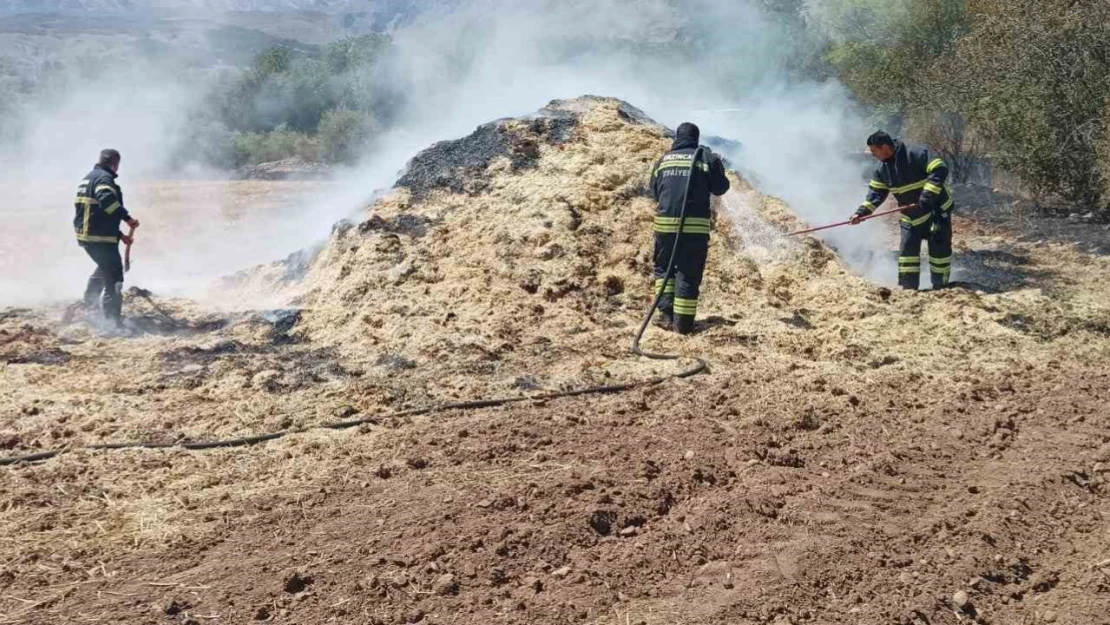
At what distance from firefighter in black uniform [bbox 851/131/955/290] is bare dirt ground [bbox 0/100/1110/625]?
0.51 meters

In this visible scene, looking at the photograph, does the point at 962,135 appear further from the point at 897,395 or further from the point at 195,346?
the point at 195,346

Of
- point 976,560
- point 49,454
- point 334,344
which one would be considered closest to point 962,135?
point 334,344

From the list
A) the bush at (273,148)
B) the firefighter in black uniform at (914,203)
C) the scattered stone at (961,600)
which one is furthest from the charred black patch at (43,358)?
the bush at (273,148)

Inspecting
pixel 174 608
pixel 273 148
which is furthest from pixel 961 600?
pixel 273 148

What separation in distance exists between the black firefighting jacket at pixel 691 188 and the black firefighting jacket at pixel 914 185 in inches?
67.0

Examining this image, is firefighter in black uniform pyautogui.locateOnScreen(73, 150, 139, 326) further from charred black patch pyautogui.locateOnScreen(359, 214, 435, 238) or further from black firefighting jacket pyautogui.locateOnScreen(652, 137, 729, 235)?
black firefighting jacket pyautogui.locateOnScreen(652, 137, 729, 235)

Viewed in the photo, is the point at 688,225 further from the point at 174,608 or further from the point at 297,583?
the point at 174,608

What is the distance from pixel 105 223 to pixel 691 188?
17.4 ft

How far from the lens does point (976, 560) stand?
3.83m

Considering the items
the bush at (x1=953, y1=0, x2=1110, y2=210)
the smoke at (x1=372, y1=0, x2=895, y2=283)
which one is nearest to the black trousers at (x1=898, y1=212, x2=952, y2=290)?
the smoke at (x1=372, y1=0, x2=895, y2=283)

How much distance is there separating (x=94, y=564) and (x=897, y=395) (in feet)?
15.1

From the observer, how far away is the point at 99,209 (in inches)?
329

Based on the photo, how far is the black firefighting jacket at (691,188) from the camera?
7.20 m

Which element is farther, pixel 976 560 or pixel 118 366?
pixel 118 366
